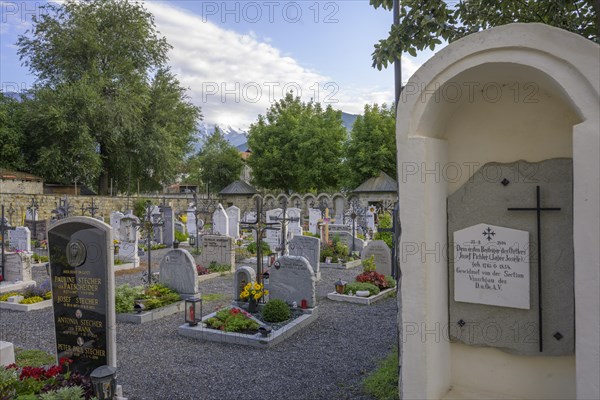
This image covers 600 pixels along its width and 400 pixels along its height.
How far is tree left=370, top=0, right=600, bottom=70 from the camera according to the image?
5.85 metres

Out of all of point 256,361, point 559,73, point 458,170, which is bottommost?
point 256,361

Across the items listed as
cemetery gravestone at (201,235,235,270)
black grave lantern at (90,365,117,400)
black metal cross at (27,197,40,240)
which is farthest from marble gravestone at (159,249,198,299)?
black metal cross at (27,197,40,240)

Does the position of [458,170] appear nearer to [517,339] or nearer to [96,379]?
[517,339]

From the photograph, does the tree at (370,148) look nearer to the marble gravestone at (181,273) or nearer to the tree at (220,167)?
the tree at (220,167)

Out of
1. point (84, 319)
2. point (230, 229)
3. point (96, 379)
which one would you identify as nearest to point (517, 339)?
point (96, 379)

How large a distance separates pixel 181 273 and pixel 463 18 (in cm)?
769

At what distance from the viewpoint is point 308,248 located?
1265 cm

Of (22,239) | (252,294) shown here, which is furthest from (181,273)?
(22,239)

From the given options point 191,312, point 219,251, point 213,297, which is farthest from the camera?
point 219,251

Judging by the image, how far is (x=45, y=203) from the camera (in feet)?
87.7

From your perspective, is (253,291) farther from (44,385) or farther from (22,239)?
(22,239)

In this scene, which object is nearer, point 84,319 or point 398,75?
point 398,75

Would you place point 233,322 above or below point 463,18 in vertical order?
below

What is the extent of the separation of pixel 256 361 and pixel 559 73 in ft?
18.1
